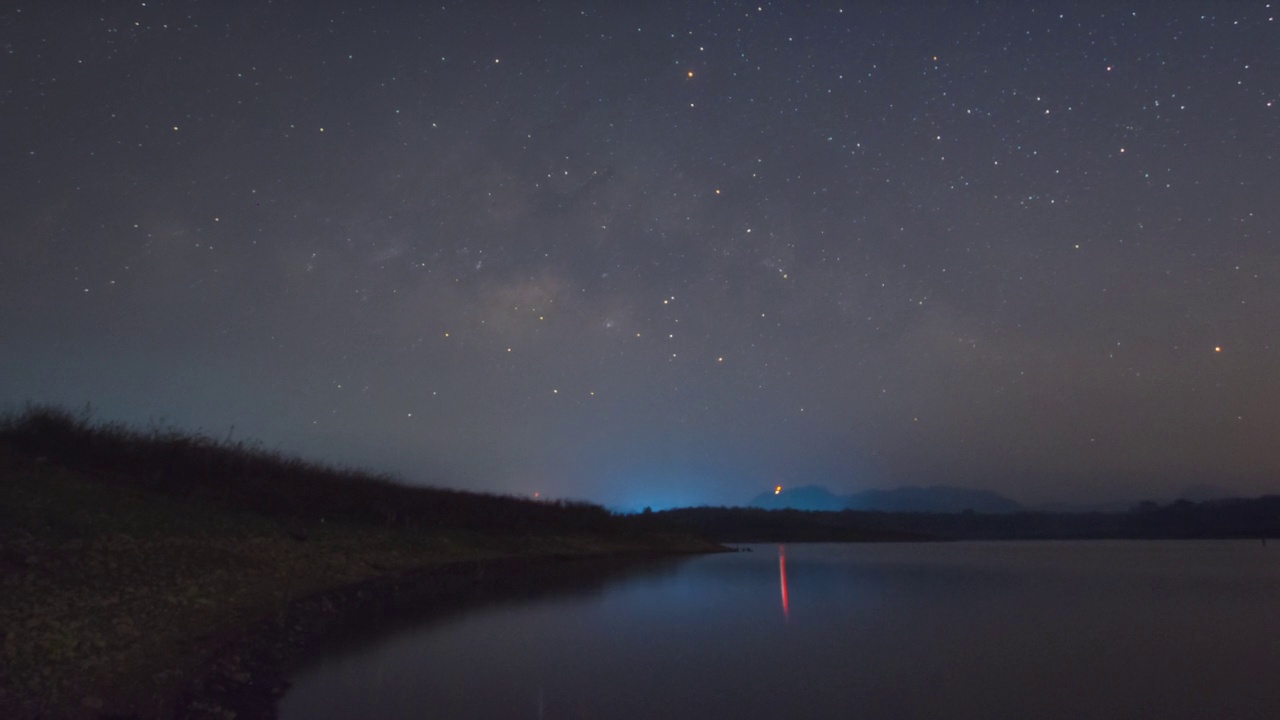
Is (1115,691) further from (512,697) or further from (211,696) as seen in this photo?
(211,696)

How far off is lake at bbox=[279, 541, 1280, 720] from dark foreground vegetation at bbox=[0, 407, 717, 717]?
160 centimetres

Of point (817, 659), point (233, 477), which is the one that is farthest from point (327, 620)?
point (233, 477)

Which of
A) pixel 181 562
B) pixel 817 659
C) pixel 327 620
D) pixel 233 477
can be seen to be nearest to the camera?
pixel 817 659

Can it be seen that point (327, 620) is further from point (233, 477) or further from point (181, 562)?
point (233, 477)

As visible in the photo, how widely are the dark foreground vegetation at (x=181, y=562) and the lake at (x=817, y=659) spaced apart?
1596mm

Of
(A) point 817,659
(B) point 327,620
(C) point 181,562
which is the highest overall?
(C) point 181,562

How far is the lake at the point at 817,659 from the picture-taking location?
959 cm

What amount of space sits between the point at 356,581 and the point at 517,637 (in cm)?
830

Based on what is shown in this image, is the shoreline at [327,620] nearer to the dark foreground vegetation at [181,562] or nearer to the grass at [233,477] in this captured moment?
the dark foreground vegetation at [181,562]

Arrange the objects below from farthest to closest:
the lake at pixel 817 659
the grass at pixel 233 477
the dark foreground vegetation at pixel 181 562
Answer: the grass at pixel 233 477 < the lake at pixel 817 659 < the dark foreground vegetation at pixel 181 562

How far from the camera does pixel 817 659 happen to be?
12656mm

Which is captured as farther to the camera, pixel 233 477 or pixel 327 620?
pixel 233 477

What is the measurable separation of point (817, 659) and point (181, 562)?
11.4m

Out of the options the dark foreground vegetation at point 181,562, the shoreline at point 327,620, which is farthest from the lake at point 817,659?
the dark foreground vegetation at point 181,562
